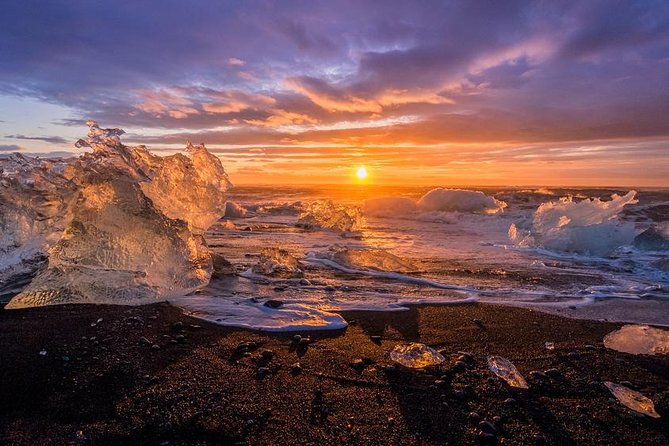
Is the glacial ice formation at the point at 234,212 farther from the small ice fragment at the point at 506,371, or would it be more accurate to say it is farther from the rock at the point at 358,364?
the small ice fragment at the point at 506,371

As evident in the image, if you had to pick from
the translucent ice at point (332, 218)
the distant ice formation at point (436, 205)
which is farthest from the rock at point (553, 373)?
the distant ice formation at point (436, 205)

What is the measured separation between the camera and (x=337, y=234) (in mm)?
10656

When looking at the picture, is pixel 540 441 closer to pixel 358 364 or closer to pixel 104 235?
pixel 358 364

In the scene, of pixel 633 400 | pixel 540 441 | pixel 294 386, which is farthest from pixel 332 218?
pixel 540 441

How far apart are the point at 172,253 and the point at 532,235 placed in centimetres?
731

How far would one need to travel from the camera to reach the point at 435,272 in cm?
627

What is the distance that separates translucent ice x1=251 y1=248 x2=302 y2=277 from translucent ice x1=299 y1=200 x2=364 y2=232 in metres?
5.42

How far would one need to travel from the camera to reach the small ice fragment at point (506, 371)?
2.79 metres

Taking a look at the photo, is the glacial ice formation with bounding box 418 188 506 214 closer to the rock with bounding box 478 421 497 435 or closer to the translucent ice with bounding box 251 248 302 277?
the translucent ice with bounding box 251 248 302 277

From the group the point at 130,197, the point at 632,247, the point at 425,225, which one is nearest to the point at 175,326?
the point at 130,197

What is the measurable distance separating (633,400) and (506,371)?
70 cm

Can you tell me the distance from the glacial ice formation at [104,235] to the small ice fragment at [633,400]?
12.5 ft

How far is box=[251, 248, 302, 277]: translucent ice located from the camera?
574cm

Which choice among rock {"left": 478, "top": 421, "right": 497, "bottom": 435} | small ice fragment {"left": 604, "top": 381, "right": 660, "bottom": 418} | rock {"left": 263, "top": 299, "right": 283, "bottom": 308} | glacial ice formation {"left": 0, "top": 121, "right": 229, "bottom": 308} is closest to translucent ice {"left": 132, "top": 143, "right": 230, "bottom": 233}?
glacial ice formation {"left": 0, "top": 121, "right": 229, "bottom": 308}
